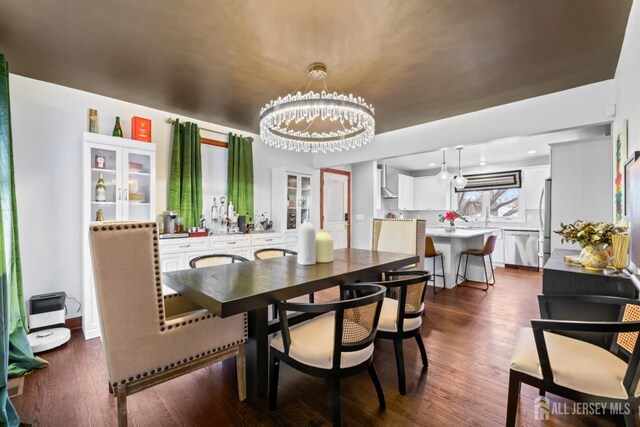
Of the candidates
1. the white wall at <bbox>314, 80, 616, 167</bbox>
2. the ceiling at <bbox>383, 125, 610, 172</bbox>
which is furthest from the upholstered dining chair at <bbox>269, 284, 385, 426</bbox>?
the ceiling at <bbox>383, 125, 610, 172</bbox>

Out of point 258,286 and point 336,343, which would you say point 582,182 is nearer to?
point 336,343

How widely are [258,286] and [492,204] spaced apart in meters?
6.91

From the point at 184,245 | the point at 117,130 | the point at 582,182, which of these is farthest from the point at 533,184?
the point at 117,130

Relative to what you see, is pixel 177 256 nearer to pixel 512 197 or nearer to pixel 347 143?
pixel 347 143

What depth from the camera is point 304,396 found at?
1.84 meters

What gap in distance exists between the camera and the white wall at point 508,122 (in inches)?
109

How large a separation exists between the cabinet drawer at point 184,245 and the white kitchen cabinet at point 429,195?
231 inches

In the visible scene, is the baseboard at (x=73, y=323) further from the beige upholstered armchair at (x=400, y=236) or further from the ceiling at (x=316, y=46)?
the beige upholstered armchair at (x=400, y=236)

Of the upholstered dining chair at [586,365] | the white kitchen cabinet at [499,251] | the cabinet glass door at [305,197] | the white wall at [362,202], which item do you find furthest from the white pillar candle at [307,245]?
the white kitchen cabinet at [499,251]

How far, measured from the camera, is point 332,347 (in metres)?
1.54

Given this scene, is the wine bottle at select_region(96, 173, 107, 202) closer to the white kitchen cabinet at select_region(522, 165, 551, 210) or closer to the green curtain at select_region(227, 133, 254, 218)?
the green curtain at select_region(227, 133, 254, 218)

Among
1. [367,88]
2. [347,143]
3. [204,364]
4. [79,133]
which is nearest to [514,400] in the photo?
[204,364]

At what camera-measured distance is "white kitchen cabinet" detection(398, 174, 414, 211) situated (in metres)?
7.23

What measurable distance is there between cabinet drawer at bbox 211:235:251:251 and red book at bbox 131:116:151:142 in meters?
1.43
